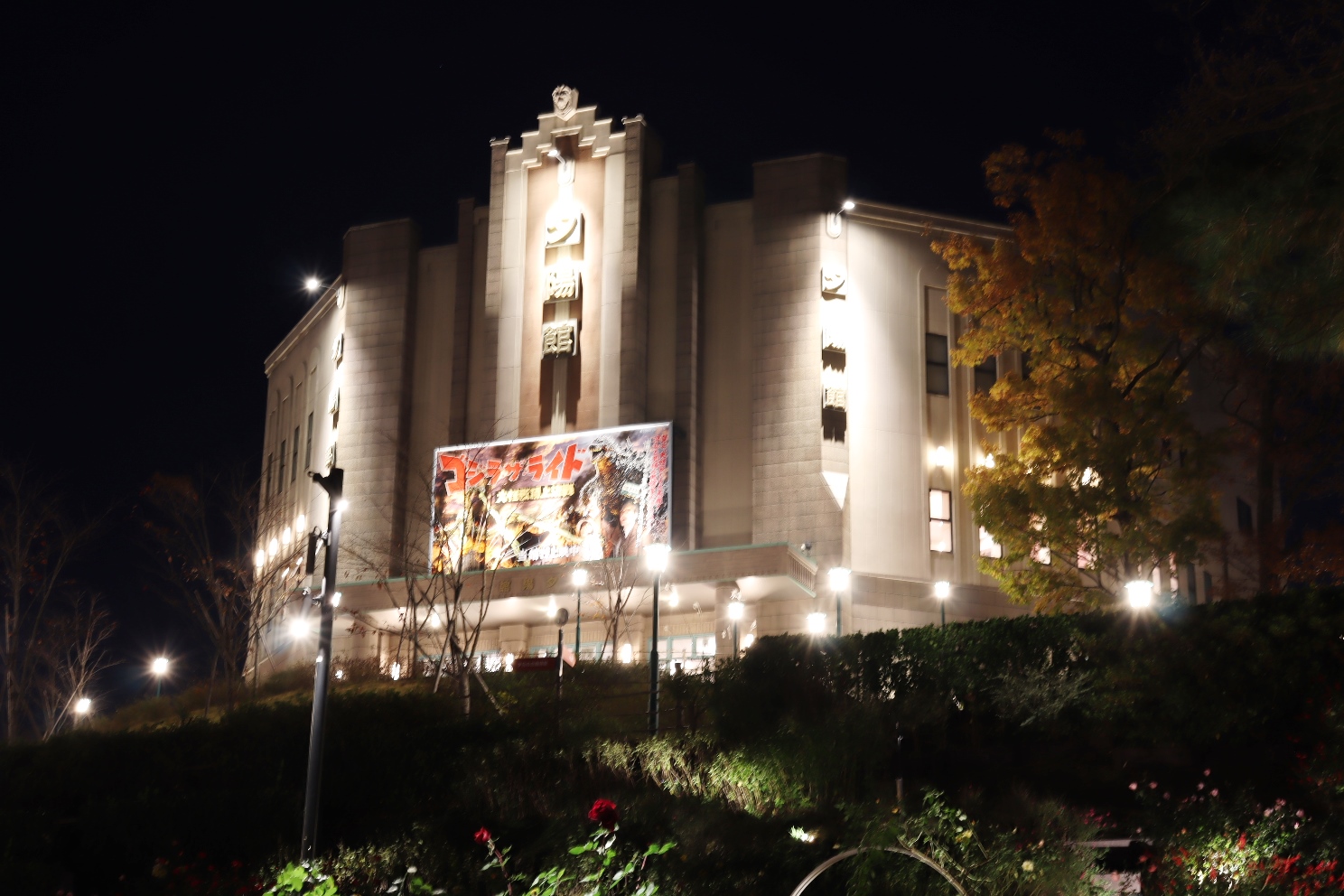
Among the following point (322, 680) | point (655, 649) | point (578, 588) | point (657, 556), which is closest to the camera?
point (322, 680)

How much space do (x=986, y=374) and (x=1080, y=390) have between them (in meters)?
17.2

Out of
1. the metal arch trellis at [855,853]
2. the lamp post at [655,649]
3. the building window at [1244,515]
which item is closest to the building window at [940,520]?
the building window at [1244,515]

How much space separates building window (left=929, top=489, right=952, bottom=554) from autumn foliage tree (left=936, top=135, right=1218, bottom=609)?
1247cm

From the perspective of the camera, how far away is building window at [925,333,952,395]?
46.3 meters

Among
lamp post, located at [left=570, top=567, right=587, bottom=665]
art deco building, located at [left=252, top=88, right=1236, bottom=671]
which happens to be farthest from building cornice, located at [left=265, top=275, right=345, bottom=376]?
lamp post, located at [left=570, top=567, right=587, bottom=665]

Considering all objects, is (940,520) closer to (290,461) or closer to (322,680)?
(290,461)

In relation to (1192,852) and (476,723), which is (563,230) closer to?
(476,723)

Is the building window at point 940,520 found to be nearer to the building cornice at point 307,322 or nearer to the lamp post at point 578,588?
the lamp post at point 578,588

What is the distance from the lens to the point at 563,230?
49.0 metres

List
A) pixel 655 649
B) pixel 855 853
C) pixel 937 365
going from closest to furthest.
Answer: pixel 855 853 → pixel 655 649 → pixel 937 365

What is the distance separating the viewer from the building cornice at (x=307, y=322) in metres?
54.3

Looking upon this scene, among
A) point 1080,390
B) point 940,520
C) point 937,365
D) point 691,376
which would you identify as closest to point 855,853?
point 1080,390

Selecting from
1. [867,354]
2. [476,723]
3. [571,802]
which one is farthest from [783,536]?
[571,802]

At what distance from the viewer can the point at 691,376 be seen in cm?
4656
